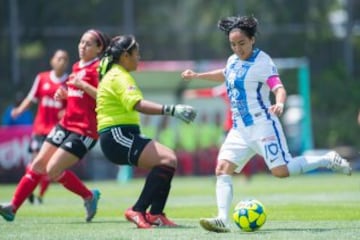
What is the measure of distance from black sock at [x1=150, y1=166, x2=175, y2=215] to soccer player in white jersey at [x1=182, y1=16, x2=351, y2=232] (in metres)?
0.54

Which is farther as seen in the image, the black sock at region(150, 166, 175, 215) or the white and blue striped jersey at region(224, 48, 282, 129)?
the black sock at region(150, 166, 175, 215)

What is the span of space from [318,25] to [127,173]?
9.75 m

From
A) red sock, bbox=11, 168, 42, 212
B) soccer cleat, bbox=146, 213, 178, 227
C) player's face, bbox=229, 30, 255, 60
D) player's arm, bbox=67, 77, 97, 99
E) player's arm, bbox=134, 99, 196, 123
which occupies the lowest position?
red sock, bbox=11, 168, 42, 212

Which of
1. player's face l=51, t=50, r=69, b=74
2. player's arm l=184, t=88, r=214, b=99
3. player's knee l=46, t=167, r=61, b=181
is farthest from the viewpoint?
player's arm l=184, t=88, r=214, b=99

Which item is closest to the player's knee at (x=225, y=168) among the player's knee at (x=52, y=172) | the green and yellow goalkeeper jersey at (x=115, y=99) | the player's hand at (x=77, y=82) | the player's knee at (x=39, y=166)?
the green and yellow goalkeeper jersey at (x=115, y=99)

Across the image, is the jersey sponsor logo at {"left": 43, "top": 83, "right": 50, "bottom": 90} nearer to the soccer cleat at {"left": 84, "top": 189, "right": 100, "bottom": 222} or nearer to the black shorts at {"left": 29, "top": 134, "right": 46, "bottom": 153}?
the black shorts at {"left": 29, "top": 134, "right": 46, "bottom": 153}

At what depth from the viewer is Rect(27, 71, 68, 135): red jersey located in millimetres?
15898

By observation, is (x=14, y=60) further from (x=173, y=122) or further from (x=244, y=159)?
(x=244, y=159)

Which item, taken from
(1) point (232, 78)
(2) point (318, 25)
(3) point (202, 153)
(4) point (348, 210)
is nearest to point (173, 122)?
(3) point (202, 153)

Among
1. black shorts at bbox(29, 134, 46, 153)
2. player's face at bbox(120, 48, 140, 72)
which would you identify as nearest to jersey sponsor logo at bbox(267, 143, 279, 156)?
player's face at bbox(120, 48, 140, 72)

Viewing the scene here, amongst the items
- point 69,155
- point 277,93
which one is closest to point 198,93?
point 69,155

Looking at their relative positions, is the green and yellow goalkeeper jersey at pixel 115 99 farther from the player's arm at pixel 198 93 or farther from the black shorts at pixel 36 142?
the player's arm at pixel 198 93

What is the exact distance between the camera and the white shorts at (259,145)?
10.9 metres

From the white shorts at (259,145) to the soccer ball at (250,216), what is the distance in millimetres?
475
